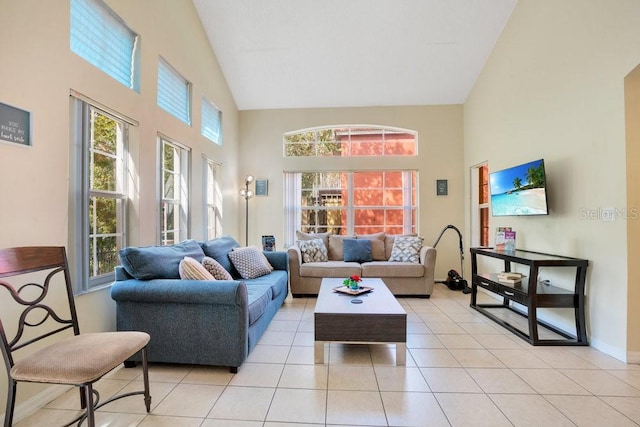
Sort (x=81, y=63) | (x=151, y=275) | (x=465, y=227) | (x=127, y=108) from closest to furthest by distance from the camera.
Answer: (x=81, y=63) < (x=151, y=275) < (x=127, y=108) < (x=465, y=227)

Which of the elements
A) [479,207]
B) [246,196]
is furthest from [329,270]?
[479,207]

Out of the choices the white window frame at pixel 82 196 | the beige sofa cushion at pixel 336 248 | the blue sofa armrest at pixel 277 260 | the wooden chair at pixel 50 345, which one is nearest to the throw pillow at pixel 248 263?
the blue sofa armrest at pixel 277 260

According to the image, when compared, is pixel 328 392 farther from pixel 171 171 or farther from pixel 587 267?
pixel 171 171

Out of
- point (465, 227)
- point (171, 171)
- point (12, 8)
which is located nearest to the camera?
point (12, 8)

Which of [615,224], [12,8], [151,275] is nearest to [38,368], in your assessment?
[151,275]

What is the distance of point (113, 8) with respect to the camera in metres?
2.47

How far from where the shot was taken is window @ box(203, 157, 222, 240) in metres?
4.48

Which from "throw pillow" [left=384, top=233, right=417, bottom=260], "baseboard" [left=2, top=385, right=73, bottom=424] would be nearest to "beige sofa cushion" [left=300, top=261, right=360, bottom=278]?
"throw pillow" [left=384, top=233, right=417, bottom=260]

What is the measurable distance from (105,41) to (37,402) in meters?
2.62

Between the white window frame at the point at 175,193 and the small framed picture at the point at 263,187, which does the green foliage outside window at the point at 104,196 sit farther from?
the small framed picture at the point at 263,187

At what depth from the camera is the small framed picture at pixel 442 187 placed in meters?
5.19

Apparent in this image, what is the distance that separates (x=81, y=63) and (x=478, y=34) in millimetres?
4384

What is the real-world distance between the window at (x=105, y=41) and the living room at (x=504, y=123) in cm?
10

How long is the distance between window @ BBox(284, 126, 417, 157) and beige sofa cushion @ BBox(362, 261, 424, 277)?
2081 millimetres
